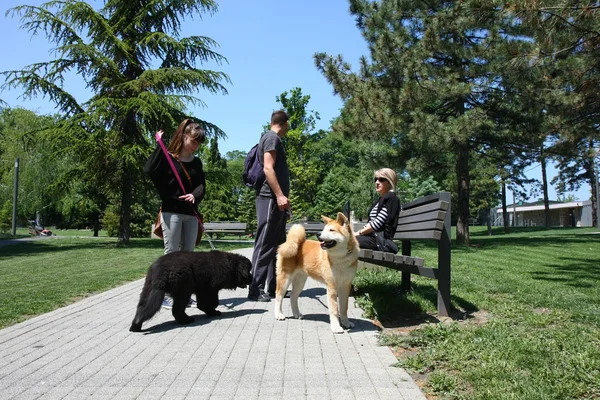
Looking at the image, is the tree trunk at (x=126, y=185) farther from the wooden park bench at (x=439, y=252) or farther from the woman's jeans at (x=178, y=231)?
the wooden park bench at (x=439, y=252)

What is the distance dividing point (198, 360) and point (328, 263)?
171 cm

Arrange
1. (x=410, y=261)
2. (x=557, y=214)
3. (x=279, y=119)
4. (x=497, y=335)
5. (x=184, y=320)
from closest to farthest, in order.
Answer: (x=497, y=335), (x=410, y=261), (x=184, y=320), (x=279, y=119), (x=557, y=214)

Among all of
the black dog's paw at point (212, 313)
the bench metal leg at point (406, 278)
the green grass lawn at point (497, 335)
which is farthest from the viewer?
the bench metal leg at point (406, 278)

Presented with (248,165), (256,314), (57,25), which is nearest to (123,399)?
(256,314)

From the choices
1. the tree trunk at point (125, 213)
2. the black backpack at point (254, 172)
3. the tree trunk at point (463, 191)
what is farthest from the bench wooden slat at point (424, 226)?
the tree trunk at point (125, 213)

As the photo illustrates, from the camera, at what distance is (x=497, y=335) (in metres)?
4.21

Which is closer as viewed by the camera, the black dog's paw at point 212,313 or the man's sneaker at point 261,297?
the black dog's paw at point 212,313

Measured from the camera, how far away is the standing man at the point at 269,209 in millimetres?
6074

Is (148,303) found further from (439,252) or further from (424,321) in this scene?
(439,252)

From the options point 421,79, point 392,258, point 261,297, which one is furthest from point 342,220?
point 421,79

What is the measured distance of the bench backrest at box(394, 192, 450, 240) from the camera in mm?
5066

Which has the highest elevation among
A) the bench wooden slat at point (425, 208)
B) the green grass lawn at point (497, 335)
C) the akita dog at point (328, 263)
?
the bench wooden slat at point (425, 208)

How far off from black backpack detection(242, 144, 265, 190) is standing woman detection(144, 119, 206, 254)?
85cm

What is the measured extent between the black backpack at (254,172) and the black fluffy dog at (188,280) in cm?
118
